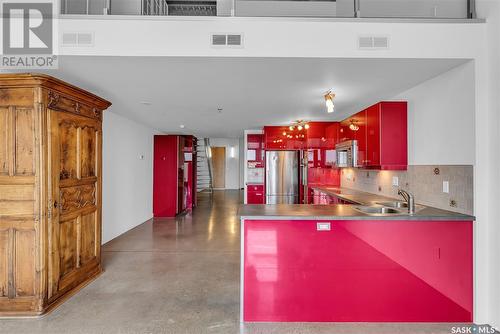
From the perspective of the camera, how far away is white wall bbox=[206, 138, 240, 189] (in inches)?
565

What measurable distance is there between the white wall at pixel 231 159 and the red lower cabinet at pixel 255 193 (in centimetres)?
726

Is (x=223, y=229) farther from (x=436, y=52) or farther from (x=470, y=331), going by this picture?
(x=436, y=52)

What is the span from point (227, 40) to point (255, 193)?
5.08 meters

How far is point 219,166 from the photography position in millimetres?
14508

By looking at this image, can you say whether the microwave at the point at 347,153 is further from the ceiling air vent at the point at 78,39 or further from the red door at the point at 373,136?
the ceiling air vent at the point at 78,39

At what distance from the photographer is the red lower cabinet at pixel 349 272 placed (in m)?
2.63

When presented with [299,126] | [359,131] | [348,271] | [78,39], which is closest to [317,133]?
[299,126]

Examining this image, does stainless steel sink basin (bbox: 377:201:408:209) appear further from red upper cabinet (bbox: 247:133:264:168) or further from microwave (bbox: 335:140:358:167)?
red upper cabinet (bbox: 247:133:264:168)

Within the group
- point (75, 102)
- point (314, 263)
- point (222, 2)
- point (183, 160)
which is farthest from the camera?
point (183, 160)

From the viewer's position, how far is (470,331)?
2.49 m

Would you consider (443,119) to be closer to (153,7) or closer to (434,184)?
(434,184)

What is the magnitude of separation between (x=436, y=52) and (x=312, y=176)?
4236mm

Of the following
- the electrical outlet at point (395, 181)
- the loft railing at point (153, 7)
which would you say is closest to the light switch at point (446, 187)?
the electrical outlet at point (395, 181)

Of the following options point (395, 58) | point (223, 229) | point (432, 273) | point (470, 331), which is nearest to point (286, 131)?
point (223, 229)
